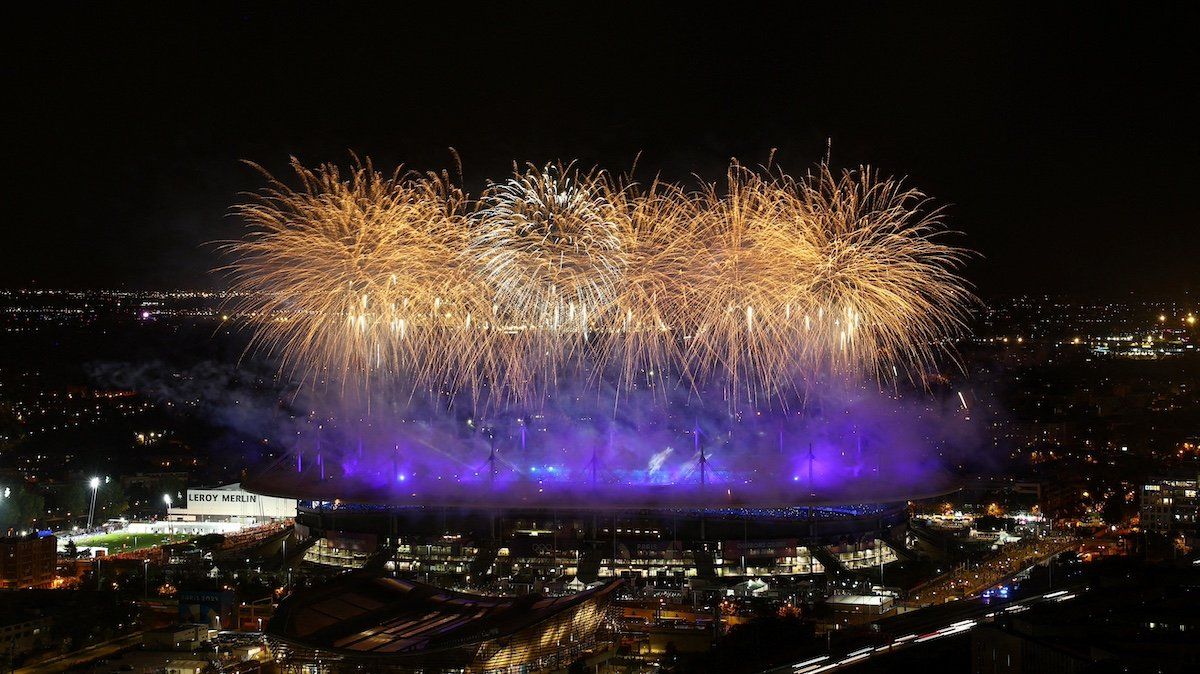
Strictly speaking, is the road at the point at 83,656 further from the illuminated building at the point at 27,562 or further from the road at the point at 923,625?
the road at the point at 923,625

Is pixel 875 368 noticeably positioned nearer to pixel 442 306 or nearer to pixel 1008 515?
pixel 442 306

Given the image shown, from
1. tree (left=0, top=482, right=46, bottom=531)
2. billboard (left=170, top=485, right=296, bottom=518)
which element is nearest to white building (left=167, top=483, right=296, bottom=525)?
billboard (left=170, top=485, right=296, bottom=518)

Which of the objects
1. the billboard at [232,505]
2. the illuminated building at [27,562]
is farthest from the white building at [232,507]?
the illuminated building at [27,562]

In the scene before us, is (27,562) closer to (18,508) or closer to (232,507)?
(18,508)

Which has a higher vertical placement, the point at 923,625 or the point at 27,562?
the point at 27,562

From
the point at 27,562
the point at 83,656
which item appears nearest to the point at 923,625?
the point at 83,656

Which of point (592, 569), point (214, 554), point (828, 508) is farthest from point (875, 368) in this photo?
point (214, 554)

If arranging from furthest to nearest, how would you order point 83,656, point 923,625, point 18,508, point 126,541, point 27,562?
point 18,508
point 126,541
point 27,562
point 83,656
point 923,625

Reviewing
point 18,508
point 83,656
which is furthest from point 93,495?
point 83,656

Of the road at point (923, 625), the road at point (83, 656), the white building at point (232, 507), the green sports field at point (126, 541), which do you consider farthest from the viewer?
the white building at point (232, 507)

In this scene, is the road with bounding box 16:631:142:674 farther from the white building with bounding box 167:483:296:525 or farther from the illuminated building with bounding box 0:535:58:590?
the white building with bounding box 167:483:296:525

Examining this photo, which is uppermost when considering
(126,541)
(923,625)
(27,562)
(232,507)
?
(232,507)

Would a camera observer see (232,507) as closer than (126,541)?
No

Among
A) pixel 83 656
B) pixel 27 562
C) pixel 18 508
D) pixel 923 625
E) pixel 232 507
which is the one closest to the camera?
pixel 923 625
